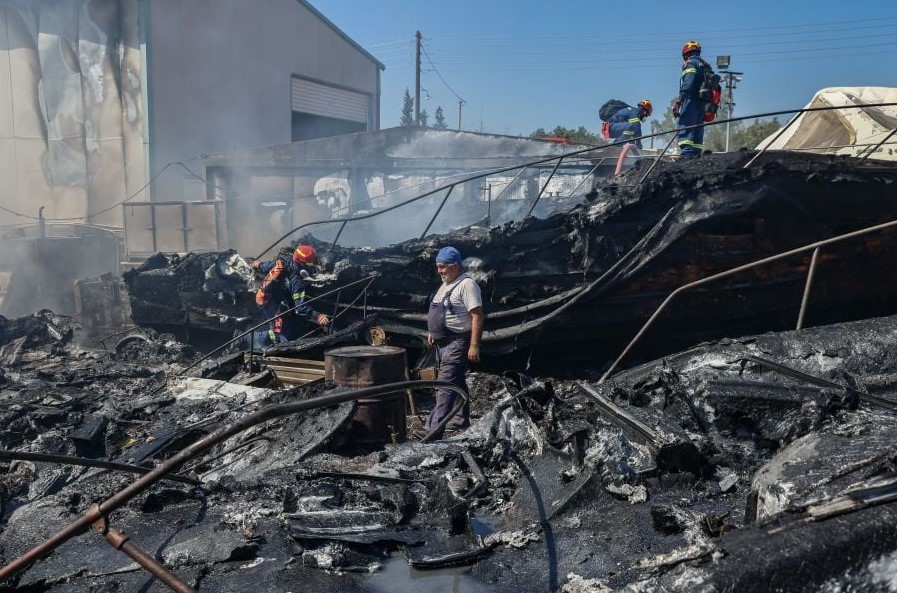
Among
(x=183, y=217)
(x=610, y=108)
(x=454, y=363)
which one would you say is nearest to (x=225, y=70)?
(x=183, y=217)

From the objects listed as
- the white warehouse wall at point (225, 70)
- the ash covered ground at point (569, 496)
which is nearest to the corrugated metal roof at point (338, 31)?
the white warehouse wall at point (225, 70)

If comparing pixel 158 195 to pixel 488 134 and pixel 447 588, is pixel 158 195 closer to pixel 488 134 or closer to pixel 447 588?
pixel 488 134

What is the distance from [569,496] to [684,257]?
482 cm

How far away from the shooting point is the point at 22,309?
52.5 feet

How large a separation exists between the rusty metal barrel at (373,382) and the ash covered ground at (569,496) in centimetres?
28

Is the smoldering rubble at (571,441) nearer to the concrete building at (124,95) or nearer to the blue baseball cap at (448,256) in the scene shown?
the blue baseball cap at (448,256)

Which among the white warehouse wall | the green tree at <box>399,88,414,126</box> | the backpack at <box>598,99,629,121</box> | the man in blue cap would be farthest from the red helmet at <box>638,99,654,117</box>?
the green tree at <box>399,88,414,126</box>

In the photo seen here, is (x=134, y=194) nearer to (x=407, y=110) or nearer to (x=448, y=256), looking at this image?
(x=448, y=256)

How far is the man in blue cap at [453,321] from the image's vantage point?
661 centimetres

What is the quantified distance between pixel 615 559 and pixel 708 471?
0.88 metres

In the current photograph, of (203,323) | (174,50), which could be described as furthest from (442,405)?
(174,50)

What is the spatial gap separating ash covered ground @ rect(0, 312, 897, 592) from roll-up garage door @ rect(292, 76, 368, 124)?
67.8 feet

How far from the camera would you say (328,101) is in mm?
25562

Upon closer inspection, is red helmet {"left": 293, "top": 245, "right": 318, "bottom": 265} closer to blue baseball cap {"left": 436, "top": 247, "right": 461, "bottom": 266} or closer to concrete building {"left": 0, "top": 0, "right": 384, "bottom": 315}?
blue baseball cap {"left": 436, "top": 247, "right": 461, "bottom": 266}
